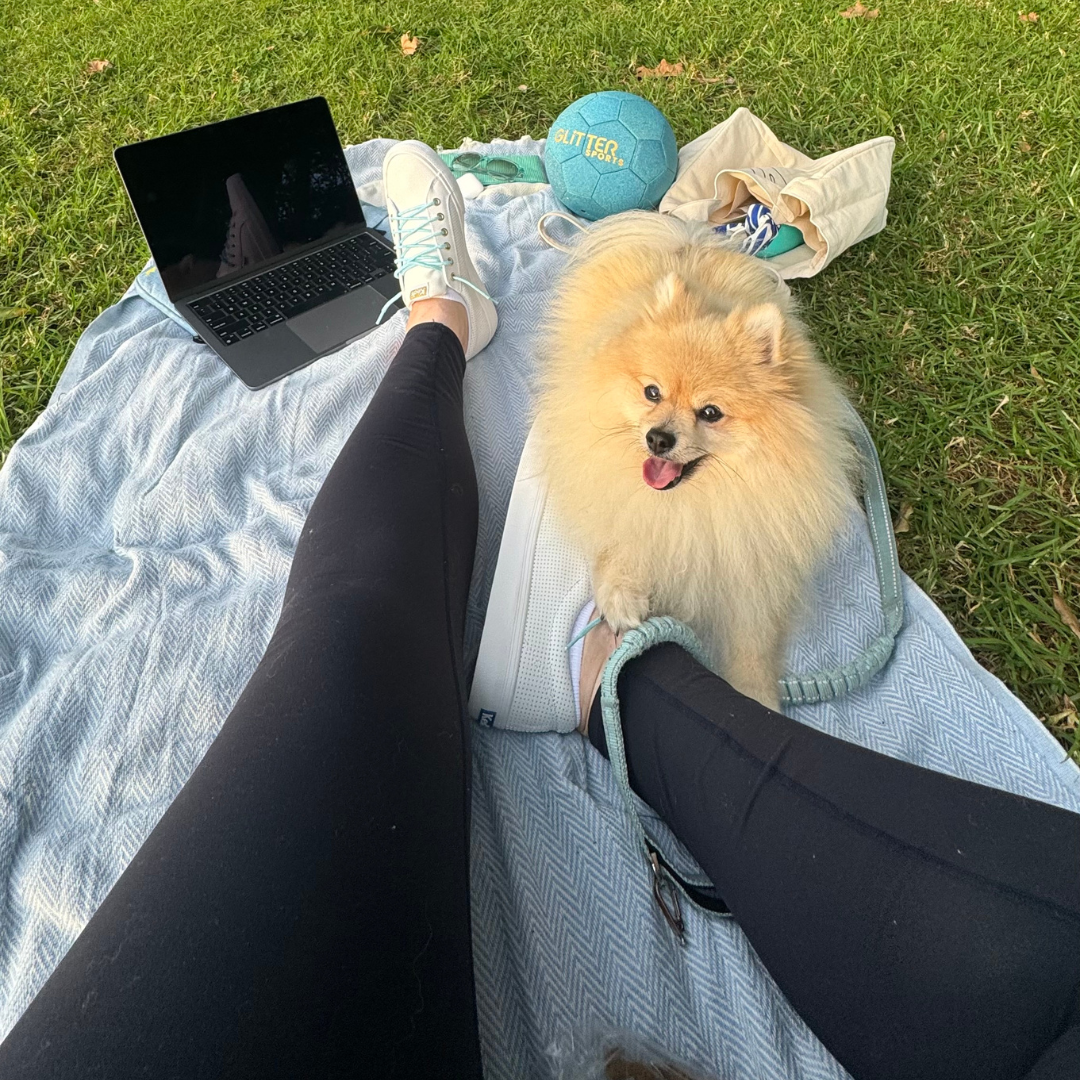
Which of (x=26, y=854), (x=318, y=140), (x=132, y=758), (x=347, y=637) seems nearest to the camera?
(x=347, y=637)

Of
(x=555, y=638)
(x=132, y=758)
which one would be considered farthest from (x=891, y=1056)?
(x=132, y=758)

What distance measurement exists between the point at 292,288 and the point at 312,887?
1.89 m

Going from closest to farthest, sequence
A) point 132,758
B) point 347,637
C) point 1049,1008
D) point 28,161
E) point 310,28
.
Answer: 1. point 1049,1008
2. point 347,637
3. point 132,758
4. point 28,161
5. point 310,28

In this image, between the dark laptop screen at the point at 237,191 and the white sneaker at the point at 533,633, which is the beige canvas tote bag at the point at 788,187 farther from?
the white sneaker at the point at 533,633

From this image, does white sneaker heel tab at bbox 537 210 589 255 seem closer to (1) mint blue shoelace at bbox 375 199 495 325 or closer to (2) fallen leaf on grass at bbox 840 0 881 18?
(1) mint blue shoelace at bbox 375 199 495 325

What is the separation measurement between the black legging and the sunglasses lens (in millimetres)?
1981

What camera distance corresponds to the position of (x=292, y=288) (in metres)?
2.21

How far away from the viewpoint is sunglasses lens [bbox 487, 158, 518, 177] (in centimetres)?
263

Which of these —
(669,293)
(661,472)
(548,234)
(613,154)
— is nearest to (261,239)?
(548,234)

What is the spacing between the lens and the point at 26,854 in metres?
1.21

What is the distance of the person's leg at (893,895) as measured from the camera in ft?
2.75

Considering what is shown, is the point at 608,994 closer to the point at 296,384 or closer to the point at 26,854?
the point at 26,854

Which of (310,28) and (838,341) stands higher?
(310,28)

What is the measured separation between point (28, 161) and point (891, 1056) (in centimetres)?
392
